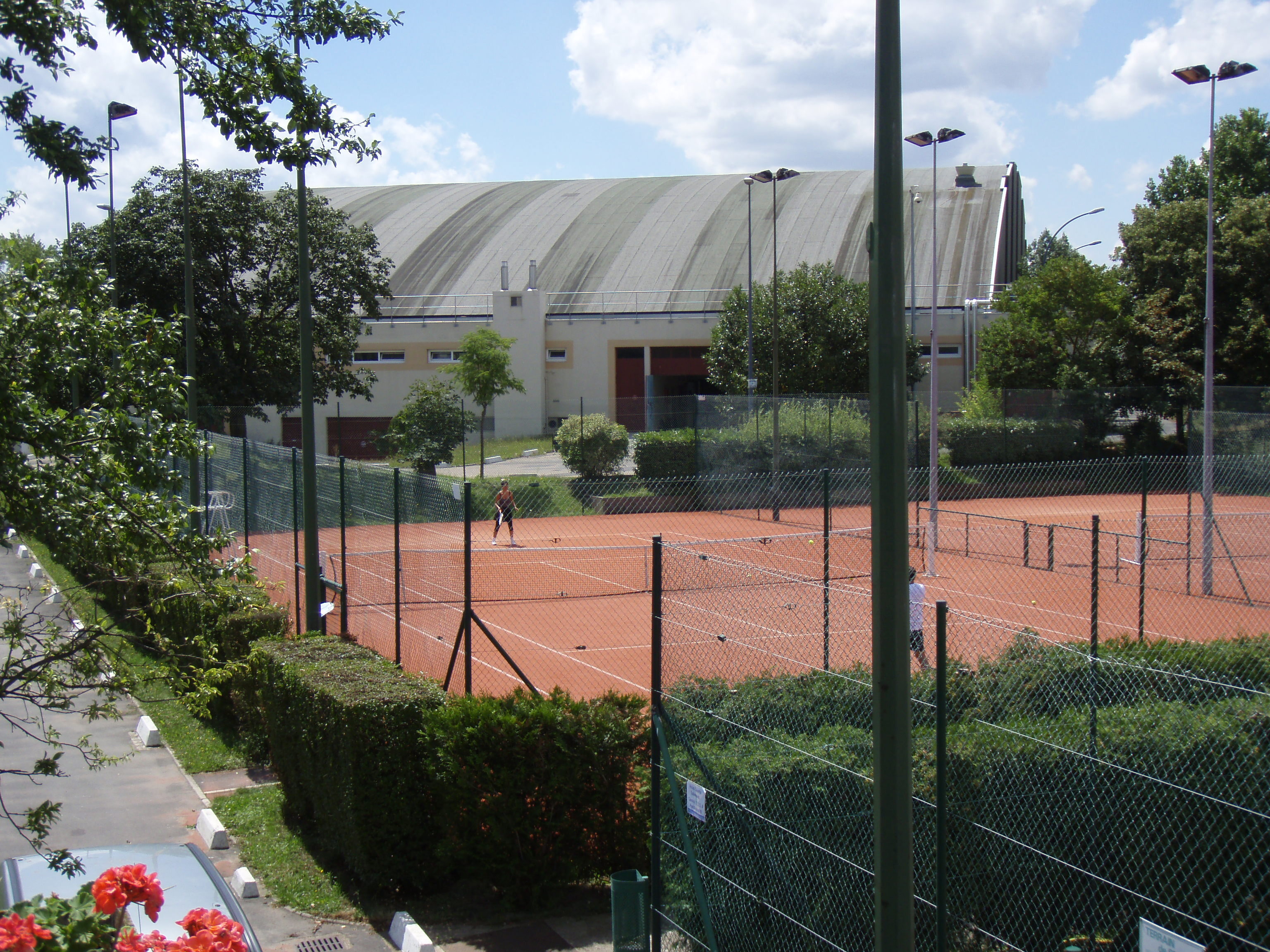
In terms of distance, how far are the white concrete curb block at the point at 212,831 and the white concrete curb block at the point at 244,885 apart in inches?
31.3

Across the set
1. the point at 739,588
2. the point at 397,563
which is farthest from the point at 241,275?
the point at 739,588

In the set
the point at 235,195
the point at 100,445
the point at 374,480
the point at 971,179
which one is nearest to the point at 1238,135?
the point at 971,179

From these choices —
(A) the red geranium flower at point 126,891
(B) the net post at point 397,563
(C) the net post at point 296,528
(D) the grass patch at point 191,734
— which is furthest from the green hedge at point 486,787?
(C) the net post at point 296,528

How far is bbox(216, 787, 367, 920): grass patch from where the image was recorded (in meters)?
8.00

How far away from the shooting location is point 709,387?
52.2 meters

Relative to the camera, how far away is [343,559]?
12.5 m

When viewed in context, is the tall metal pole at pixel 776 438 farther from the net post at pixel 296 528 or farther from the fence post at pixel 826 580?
the fence post at pixel 826 580

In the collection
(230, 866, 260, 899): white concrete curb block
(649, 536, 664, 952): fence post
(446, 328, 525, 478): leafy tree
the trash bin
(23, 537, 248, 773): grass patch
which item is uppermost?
(446, 328, 525, 478): leafy tree

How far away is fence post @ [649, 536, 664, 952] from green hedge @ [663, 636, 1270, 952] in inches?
4.6

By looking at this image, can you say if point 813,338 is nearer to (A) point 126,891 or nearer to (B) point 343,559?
(B) point 343,559

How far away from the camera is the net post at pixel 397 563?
1146 centimetres

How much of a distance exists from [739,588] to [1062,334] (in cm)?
3591

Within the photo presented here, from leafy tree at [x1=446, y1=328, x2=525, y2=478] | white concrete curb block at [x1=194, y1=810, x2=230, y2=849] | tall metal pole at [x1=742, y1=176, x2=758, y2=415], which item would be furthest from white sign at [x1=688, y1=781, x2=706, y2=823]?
leafy tree at [x1=446, y1=328, x2=525, y2=478]

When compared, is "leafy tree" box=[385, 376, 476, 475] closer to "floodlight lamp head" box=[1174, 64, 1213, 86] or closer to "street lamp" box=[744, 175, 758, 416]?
"street lamp" box=[744, 175, 758, 416]
